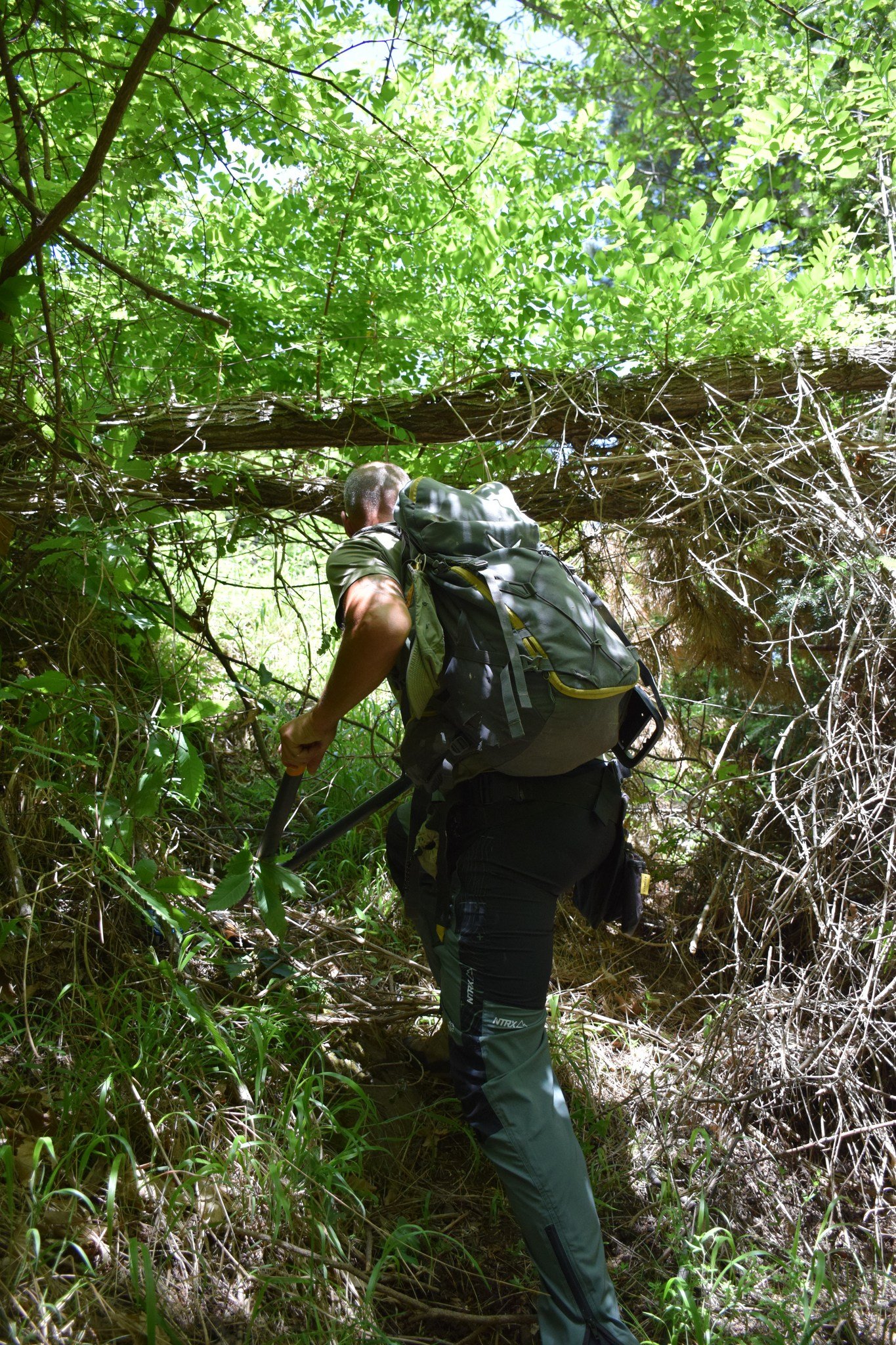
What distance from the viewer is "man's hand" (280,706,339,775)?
2.10m

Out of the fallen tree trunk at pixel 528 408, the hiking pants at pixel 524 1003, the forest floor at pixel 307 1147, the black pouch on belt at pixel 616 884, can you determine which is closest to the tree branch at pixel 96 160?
the forest floor at pixel 307 1147

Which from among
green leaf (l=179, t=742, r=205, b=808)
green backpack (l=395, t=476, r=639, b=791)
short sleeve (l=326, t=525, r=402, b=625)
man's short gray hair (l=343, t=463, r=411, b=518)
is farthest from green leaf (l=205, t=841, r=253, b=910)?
man's short gray hair (l=343, t=463, r=411, b=518)

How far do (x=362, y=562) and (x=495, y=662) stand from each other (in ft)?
1.38

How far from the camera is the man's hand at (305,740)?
2100mm

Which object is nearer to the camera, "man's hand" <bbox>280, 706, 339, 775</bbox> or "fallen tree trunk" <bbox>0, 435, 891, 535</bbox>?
"man's hand" <bbox>280, 706, 339, 775</bbox>

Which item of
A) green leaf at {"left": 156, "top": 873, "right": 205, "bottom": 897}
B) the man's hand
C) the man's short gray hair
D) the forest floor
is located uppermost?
the man's short gray hair

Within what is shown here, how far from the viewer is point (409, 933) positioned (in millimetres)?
3283

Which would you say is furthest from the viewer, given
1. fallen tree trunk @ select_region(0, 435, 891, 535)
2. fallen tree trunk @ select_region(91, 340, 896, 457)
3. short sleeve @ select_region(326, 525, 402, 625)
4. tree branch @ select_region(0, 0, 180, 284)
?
fallen tree trunk @ select_region(91, 340, 896, 457)

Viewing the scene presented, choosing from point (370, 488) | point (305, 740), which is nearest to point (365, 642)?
point (305, 740)

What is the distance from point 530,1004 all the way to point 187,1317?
0.97m

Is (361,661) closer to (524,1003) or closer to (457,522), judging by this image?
(457,522)

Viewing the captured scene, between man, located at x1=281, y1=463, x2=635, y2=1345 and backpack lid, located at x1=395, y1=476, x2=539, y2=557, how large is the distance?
10 cm

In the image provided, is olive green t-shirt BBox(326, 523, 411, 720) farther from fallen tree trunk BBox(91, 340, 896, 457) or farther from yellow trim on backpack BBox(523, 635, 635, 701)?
fallen tree trunk BBox(91, 340, 896, 457)

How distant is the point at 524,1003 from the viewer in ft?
6.75
